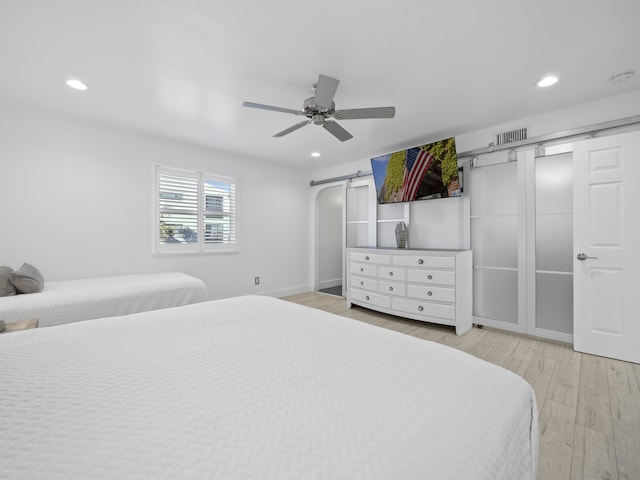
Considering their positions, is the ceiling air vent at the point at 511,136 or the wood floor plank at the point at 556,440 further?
the ceiling air vent at the point at 511,136

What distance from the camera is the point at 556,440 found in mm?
1530

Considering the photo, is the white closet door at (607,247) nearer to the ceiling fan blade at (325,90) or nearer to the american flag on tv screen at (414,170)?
the american flag on tv screen at (414,170)

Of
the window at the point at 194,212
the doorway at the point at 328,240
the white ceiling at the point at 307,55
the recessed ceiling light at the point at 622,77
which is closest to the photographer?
the white ceiling at the point at 307,55

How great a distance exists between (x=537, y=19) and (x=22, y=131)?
15.6ft

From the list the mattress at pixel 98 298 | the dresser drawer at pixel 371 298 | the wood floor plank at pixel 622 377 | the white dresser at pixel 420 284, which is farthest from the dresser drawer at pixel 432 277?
the mattress at pixel 98 298

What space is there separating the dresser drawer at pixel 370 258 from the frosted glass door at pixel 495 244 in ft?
3.76

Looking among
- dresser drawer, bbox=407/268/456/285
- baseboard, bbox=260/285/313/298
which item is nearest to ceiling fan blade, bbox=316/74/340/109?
dresser drawer, bbox=407/268/456/285

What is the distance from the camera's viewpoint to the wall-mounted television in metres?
3.33

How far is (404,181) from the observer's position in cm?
379

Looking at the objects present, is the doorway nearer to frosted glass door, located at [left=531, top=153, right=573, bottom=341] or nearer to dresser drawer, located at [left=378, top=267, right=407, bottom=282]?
dresser drawer, located at [left=378, top=267, right=407, bottom=282]

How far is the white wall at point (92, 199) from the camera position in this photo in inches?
110

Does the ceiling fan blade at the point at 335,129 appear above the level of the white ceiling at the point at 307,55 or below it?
below

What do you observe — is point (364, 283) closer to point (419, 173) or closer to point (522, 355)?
point (419, 173)

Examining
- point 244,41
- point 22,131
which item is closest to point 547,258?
point 244,41
